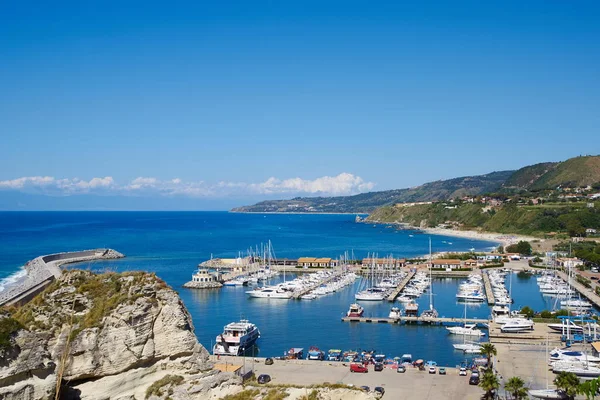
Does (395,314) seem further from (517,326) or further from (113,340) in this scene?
(113,340)

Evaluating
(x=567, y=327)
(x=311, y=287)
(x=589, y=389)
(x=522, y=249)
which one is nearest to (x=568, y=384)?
(x=589, y=389)

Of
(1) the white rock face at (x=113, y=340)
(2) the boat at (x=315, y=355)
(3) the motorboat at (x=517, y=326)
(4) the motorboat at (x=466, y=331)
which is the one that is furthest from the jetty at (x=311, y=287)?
(1) the white rock face at (x=113, y=340)

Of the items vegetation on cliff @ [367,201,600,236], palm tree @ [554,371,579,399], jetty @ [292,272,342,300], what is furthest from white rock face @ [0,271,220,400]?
vegetation on cliff @ [367,201,600,236]

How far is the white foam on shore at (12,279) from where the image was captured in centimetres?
6174

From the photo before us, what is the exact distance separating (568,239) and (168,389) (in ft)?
364

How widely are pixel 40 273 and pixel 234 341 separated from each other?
3697cm

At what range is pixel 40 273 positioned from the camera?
214ft

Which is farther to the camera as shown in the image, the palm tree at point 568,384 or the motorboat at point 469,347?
the motorboat at point 469,347

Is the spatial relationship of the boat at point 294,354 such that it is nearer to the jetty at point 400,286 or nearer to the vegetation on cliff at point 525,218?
the jetty at point 400,286

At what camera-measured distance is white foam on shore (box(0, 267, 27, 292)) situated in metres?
61.7

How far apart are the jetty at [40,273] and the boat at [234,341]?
42.0 ft

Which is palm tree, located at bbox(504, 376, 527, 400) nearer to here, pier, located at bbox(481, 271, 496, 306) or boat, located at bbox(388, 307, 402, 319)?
boat, located at bbox(388, 307, 402, 319)

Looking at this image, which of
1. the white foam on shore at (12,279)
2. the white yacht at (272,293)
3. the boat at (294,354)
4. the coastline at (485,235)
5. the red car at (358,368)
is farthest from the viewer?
the coastline at (485,235)

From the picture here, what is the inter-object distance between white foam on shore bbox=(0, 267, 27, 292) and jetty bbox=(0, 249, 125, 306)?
614mm
